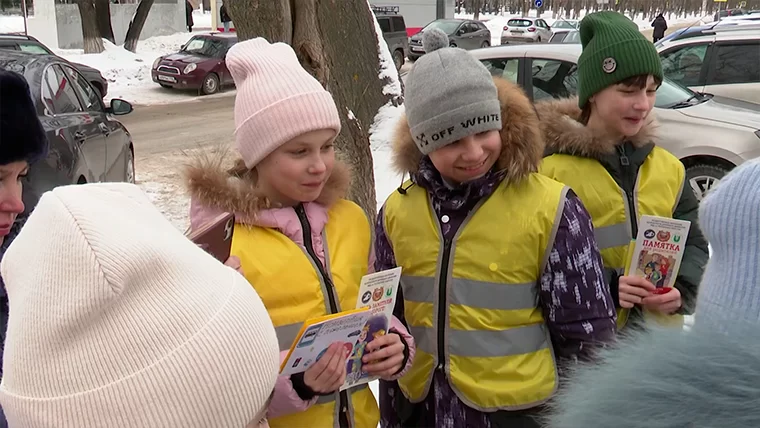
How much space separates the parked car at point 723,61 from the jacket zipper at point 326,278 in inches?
312

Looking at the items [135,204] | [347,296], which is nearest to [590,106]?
[347,296]

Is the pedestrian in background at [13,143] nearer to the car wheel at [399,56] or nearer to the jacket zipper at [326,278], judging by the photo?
the jacket zipper at [326,278]

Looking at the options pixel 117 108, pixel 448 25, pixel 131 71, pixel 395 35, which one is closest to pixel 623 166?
pixel 117 108

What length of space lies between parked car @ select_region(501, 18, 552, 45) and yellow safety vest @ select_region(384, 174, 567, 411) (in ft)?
91.8

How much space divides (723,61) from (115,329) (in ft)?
31.1

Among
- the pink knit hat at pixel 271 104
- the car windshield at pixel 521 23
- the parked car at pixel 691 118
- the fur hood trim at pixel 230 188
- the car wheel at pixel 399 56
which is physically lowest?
the car wheel at pixel 399 56

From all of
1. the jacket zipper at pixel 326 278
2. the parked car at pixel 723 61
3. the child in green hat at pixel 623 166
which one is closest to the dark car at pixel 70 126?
the jacket zipper at pixel 326 278

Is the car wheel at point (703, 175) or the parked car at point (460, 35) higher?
the parked car at point (460, 35)

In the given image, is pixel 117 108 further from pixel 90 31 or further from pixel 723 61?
pixel 90 31

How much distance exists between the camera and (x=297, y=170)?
6.32 feet

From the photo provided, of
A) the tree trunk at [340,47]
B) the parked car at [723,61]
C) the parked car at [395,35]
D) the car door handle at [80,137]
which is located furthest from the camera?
the parked car at [395,35]

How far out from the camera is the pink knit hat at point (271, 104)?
6.27ft

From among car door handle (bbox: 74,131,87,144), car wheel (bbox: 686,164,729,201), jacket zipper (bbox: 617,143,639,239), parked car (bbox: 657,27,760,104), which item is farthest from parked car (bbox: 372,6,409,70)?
jacket zipper (bbox: 617,143,639,239)

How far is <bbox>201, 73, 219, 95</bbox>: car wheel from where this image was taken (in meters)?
17.8
